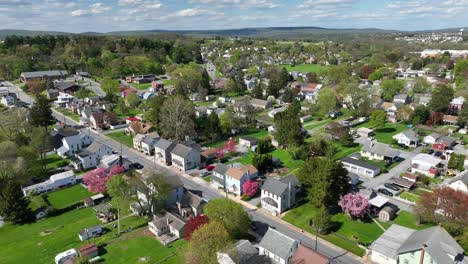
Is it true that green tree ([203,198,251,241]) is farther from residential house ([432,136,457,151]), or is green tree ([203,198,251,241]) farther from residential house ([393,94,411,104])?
residential house ([393,94,411,104])

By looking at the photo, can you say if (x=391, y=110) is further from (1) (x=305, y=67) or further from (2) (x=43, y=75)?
(2) (x=43, y=75)

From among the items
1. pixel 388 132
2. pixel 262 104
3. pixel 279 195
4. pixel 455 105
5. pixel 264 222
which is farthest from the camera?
pixel 262 104

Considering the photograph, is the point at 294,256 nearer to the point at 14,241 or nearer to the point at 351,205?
the point at 351,205

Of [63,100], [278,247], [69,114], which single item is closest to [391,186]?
[278,247]

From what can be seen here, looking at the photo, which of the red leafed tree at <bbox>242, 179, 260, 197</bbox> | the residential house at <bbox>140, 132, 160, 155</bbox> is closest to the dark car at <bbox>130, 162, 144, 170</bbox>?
the residential house at <bbox>140, 132, 160, 155</bbox>

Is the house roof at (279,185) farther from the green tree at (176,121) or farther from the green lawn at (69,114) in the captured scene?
the green lawn at (69,114)

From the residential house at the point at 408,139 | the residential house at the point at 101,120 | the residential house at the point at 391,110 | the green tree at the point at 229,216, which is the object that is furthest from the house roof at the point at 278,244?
the residential house at the point at 391,110
